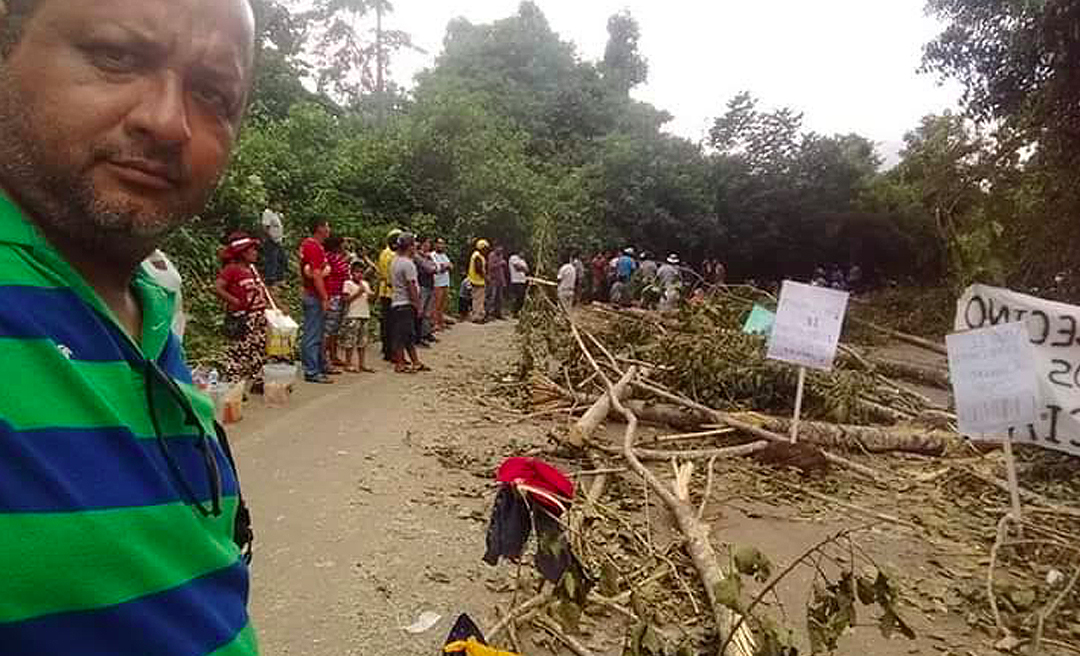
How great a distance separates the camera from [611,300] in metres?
16.8

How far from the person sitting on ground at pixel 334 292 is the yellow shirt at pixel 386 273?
0.69m

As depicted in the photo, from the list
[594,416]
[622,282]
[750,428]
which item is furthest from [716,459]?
[622,282]

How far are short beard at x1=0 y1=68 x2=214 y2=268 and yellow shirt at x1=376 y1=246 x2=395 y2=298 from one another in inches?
292

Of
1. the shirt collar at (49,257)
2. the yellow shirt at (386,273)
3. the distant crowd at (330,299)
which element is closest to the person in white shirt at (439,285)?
the distant crowd at (330,299)

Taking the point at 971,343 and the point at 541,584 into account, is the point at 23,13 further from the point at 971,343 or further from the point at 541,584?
the point at 971,343

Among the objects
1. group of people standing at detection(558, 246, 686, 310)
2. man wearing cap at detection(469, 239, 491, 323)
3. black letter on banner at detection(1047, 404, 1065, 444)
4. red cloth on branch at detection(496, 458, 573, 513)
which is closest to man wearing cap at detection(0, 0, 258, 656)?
red cloth on branch at detection(496, 458, 573, 513)

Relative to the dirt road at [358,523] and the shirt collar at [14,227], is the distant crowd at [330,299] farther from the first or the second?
the shirt collar at [14,227]

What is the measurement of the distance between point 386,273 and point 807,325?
4.90 metres

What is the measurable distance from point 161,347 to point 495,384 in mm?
7326

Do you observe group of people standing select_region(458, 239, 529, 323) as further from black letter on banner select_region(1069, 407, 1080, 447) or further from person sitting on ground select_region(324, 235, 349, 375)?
black letter on banner select_region(1069, 407, 1080, 447)

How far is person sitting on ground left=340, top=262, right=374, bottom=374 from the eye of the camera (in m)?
7.84

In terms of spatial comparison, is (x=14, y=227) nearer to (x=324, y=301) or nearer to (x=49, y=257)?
(x=49, y=257)

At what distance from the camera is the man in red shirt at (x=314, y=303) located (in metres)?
6.92

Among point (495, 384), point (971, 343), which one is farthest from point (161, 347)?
point (495, 384)
